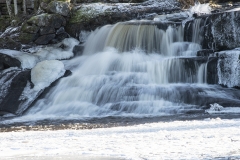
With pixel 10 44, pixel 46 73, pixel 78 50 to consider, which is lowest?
pixel 46 73

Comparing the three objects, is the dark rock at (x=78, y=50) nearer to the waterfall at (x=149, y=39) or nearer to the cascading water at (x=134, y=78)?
the cascading water at (x=134, y=78)

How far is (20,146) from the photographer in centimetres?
600

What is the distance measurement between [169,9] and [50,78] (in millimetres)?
8233

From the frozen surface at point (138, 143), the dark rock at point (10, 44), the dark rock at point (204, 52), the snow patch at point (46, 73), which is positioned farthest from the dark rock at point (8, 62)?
the frozen surface at point (138, 143)

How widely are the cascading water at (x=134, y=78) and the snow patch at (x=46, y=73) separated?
62 cm

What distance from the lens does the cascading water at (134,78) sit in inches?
443

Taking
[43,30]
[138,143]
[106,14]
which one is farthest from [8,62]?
[138,143]

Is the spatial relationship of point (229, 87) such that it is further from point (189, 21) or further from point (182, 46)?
point (189, 21)

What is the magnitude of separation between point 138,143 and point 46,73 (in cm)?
941

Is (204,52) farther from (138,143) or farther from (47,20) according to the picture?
(138,143)

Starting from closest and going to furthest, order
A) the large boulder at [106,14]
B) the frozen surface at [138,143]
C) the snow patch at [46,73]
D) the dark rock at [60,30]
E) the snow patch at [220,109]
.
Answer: the frozen surface at [138,143], the snow patch at [220,109], the snow patch at [46,73], the dark rock at [60,30], the large boulder at [106,14]

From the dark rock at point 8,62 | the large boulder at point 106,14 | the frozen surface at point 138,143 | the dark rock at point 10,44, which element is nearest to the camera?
the frozen surface at point 138,143

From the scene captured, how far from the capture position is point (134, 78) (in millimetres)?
13086

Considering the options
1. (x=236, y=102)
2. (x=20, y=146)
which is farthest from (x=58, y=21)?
(x=20, y=146)
